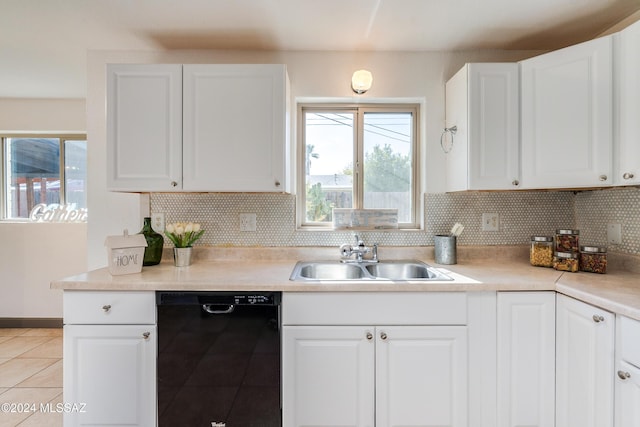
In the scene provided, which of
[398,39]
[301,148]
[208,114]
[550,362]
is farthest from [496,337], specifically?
[208,114]

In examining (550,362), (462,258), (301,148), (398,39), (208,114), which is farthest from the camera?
(301,148)

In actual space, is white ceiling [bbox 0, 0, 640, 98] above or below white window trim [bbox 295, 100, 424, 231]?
above

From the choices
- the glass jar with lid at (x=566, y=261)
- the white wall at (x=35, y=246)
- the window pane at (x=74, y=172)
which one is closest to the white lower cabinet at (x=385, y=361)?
the glass jar with lid at (x=566, y=261)

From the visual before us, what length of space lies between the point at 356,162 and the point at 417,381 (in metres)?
1.39

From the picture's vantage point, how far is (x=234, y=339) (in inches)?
55.1

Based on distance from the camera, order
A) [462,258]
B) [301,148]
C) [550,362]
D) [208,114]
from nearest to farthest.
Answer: [550,362] → [208,114] → [462,258] → [301,148]

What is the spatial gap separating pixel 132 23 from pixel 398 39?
5.25 ft

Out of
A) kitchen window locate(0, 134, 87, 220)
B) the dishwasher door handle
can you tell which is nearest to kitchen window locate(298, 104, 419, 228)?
the dishwasher door handle

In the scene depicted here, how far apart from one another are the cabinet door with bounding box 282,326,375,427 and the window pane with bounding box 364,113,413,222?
1013 mm

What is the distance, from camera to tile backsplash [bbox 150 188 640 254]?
2.01m

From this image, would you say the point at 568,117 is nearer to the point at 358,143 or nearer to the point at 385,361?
the point at 358,143

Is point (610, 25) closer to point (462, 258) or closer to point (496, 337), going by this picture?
point (462, 258)

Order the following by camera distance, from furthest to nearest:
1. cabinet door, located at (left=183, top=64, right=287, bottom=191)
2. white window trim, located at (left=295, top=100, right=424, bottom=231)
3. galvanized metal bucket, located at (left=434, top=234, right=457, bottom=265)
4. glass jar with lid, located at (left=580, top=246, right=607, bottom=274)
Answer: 1. white window trim, located at (left=295, top=100, right=424, bottom=231)
2. galvanized metal bucket, located at (left=434, top=234, right=457, bottom=265)
3. cabinet door, located at (left=183, top=64, right=287, bottom=191)
4. glass jar with lid, located at (left=580, top=246, right=607, bottom=274)

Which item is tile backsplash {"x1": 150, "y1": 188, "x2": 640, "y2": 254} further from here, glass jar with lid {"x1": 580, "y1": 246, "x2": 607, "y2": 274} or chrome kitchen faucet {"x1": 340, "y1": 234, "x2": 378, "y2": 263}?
glass jar with lid {"x1": 580, "y1": 246, "x2": 607, "y2": 274}
